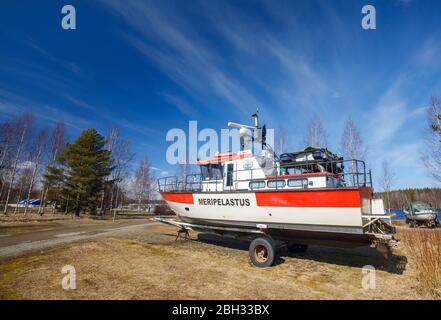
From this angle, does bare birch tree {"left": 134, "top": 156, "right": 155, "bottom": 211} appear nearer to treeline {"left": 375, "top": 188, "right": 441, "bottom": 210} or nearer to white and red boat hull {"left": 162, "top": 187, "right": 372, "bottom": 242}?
white and red boat hull {"left": 162, "top": 187, "right": 372, "bottom": 242}

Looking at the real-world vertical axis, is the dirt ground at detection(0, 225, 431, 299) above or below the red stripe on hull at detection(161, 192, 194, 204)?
below

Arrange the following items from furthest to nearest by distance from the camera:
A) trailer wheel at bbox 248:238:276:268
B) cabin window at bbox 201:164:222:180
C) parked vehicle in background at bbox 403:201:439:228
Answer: parked vehicle in background at bbox 403:201:439:228, cabin window at bbox 201:164:222:180, trailer wheel at bbox 248:238:276:268

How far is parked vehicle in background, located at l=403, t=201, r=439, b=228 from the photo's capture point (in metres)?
18.5

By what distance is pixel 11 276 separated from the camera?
5.45 meters

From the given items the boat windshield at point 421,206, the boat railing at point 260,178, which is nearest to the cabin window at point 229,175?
the boat railing at point 260,178

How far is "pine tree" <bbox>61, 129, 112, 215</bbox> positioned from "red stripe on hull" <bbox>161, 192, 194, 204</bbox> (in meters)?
16.3

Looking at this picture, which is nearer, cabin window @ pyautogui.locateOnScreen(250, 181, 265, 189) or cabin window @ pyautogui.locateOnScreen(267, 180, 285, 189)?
cabin window @ pyautogui.locateOnScreen(267, 180, 285, 189)

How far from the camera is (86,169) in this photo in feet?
78.1

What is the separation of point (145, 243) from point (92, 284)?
5458 millimetres

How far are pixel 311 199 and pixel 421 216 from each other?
18.8 m

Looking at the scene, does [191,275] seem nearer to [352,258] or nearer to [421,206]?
[352,258]

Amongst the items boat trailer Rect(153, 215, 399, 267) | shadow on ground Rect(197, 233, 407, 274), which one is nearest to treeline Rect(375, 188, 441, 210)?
shadow on ground Rect(197, 233, 407, 274)
